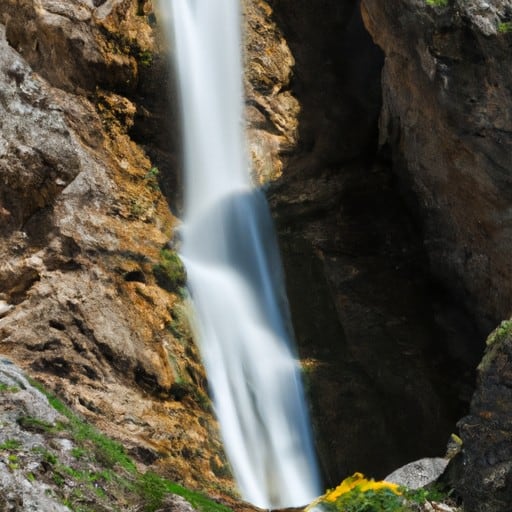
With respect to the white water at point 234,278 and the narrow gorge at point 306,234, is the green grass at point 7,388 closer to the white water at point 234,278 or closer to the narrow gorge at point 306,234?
the narrow gorge at point 306,234

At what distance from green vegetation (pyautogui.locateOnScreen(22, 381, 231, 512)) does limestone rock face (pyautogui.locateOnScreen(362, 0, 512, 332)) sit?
24.4ft

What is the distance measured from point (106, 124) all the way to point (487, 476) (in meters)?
10.7

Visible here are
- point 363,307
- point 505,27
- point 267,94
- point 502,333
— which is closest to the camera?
point 502,333

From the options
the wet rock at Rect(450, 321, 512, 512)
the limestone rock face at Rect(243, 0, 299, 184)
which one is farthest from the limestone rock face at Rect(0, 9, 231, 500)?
the wet rock at Rect(450, 321, 512, 512)

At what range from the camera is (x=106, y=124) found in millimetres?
18203

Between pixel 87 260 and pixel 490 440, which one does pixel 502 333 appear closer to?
pixel 490 440

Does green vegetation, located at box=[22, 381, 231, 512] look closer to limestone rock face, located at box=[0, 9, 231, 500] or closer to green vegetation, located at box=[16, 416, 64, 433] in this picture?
green vegetation, located at box=[16, 416, 64, 433]

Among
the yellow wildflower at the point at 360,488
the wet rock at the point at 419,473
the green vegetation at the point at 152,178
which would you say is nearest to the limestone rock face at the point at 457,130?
the wet rock at the point at 419,473

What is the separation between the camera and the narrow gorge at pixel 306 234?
13.4 metres

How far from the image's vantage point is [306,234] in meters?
18.6

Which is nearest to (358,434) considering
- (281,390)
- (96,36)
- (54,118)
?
(281,390)

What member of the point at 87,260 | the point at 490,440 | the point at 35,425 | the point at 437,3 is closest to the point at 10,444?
the point at 35,425

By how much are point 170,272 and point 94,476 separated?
7140 millimetres

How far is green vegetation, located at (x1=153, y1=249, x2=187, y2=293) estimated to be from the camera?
52.0 ft
